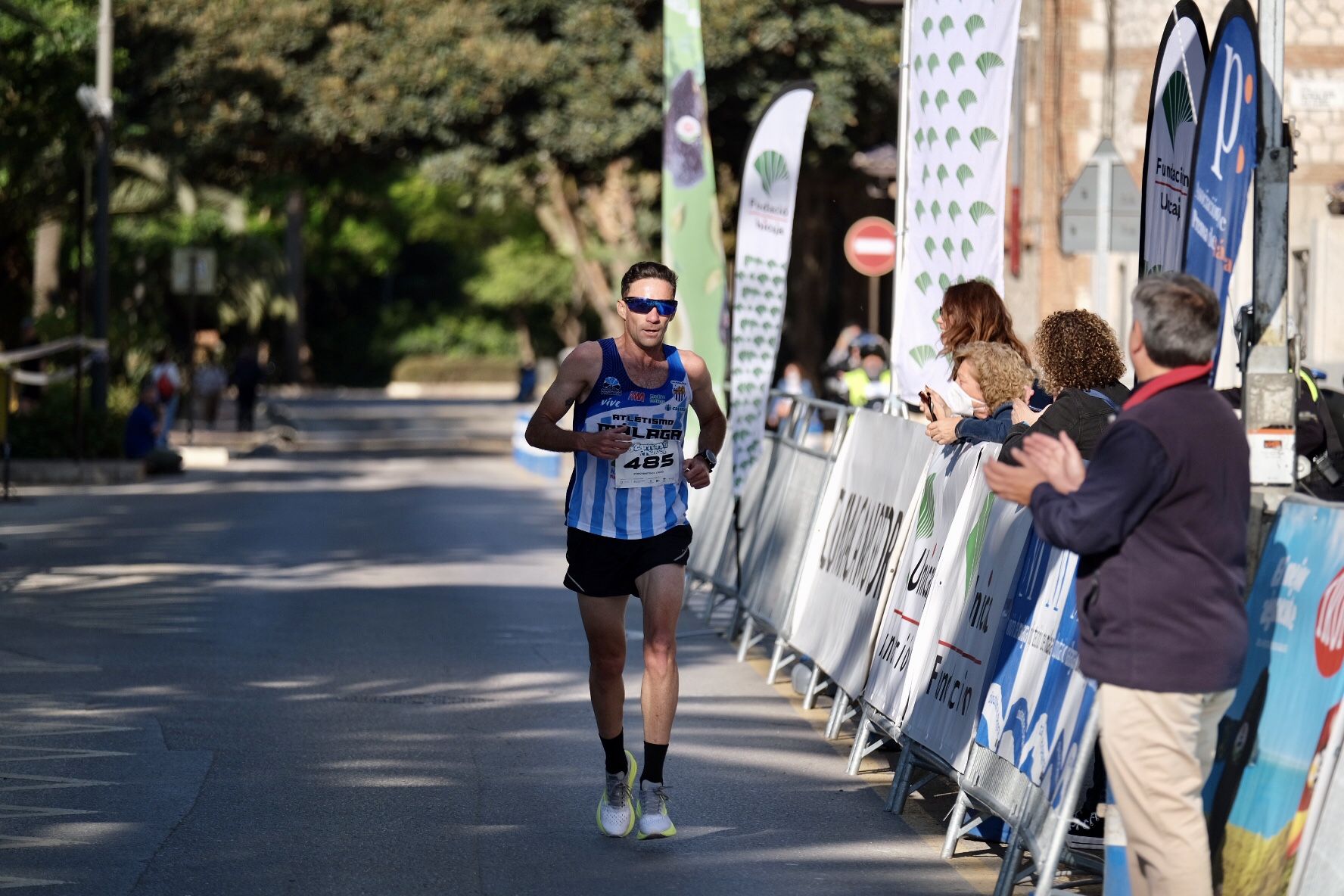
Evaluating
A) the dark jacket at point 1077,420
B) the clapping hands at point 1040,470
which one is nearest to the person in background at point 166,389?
the dark jacket at point 1077,420

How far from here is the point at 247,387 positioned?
3956 cm

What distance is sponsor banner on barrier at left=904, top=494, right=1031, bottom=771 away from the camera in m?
6.88

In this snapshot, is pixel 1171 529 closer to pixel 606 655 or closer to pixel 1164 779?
pixel 1164 779

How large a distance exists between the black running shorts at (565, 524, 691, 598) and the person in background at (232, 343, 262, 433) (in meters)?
33.2

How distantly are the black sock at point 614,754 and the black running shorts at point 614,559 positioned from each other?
51cm

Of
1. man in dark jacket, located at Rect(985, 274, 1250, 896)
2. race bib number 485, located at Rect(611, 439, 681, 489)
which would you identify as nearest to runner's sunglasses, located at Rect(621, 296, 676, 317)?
race bib number 485, located at Rect(611, 439, 681, 489)

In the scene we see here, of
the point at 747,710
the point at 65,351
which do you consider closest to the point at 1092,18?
the point at 65,351

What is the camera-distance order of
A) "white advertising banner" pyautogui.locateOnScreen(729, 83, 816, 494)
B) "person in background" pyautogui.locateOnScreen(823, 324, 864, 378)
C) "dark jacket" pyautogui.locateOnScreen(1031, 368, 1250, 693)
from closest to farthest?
1. "dark jacket" pyautogui.locateOnScreen(1031, 368, 1250, 693)
2. "white advertising banner" pyautogui.locateOnScreen(729, 83, 816, 494)
3. "person in background" pyautogui.locateOnScreen(823, 324, 864, 378)

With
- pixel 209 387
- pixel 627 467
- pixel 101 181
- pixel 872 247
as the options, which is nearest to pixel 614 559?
pixel 627 467

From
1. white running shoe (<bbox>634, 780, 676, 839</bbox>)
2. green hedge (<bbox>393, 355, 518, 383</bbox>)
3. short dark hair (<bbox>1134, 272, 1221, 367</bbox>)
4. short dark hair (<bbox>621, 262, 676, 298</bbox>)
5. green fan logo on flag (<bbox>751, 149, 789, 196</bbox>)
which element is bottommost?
green hedge (<bbox>393, 355, 518, 383</bbox>)

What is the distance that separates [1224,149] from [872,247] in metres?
19.4

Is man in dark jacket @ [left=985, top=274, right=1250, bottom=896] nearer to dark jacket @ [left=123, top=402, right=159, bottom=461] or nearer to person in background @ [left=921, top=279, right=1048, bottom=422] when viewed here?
person in background @ [left=921, top=279, right=1048, bottom=422]

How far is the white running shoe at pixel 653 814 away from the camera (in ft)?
23.0

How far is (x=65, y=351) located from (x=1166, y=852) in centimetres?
2547
